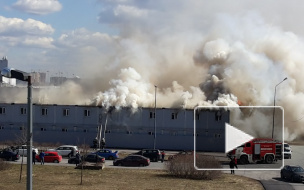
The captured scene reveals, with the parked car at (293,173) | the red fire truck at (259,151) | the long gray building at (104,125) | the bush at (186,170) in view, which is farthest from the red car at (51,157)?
the red fire truck at (259,151)

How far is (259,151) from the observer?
9.25 metres

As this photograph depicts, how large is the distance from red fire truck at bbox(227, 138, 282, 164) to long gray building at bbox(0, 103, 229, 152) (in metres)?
51.7

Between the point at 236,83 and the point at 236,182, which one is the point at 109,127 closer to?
the point at 236,83

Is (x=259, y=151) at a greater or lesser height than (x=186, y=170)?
greater

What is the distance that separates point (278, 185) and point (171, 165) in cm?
843

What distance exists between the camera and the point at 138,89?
75062 millimetres

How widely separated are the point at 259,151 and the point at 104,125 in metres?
56.5

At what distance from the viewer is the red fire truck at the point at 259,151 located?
7930 mm

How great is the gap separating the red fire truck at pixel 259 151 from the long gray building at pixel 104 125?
170ft

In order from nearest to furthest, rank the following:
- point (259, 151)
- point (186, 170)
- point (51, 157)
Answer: point (259, 151)
point (186, 170)
point (51, 157)

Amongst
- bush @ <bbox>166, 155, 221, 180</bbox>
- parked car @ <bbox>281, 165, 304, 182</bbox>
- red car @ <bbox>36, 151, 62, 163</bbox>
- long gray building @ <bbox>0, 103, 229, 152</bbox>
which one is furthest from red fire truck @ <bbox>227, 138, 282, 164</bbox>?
long gray building @ <bbox>0, 103, 229, 152</bbox>

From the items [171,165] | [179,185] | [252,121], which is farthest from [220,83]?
[252,121]

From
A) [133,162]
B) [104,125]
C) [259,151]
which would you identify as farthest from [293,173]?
[104,125]

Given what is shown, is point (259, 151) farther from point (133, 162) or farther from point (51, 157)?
point (51, 157)
